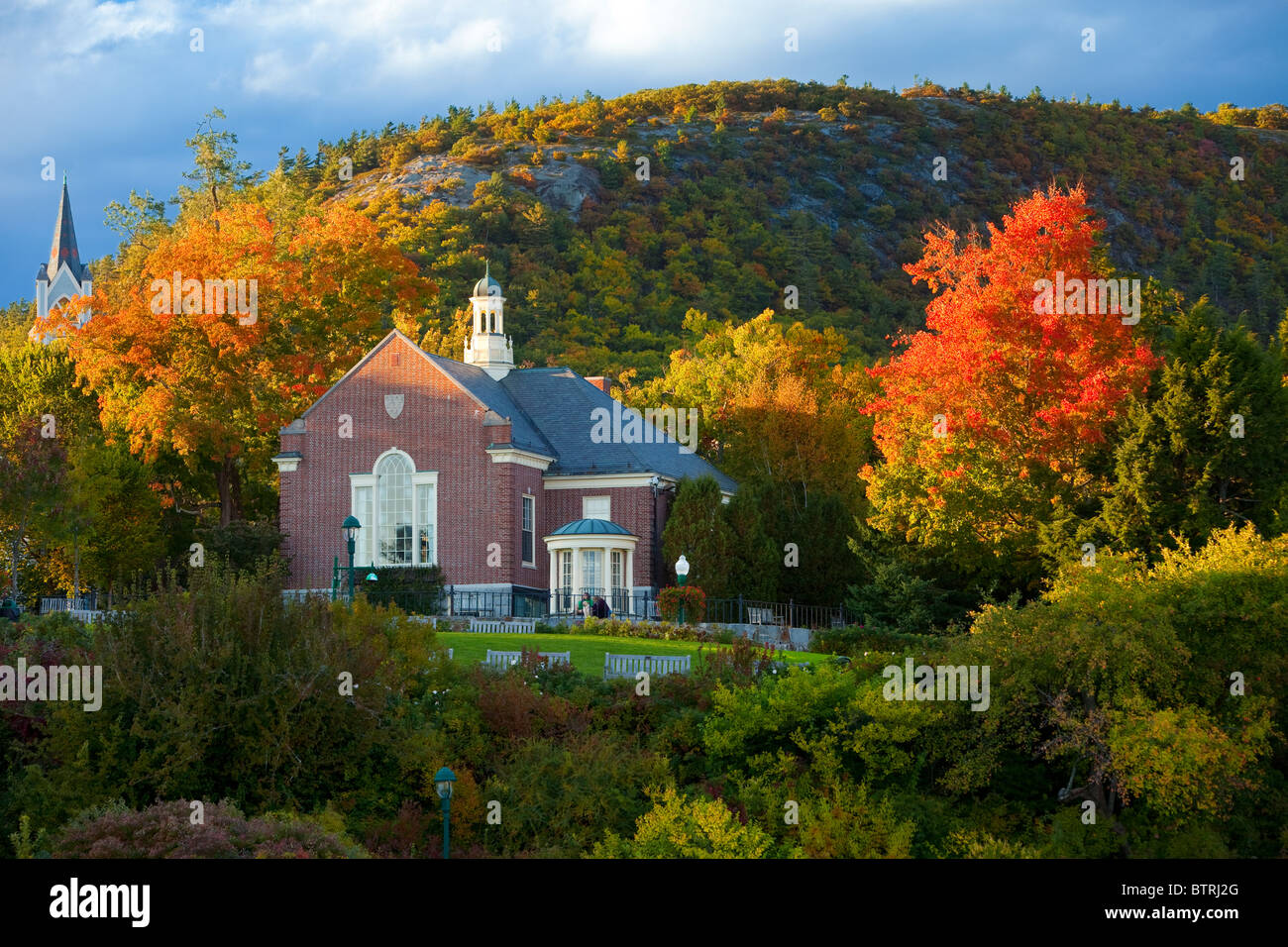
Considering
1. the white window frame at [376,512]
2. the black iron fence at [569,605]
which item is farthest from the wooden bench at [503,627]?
the white window frame at [376,512]

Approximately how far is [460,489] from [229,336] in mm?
11848

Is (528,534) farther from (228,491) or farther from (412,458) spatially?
(228,491)

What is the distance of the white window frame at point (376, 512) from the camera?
161 feet

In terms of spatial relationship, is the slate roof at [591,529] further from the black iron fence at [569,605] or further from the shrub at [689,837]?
the shrub at [689,837]

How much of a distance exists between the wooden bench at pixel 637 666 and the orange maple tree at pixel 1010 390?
14178mm

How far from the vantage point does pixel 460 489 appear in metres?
49.0

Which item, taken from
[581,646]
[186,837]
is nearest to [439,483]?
[581,646]

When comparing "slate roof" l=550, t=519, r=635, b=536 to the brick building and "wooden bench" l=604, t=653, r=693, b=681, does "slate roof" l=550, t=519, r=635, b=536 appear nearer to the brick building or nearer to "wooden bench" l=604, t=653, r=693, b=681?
the brick building

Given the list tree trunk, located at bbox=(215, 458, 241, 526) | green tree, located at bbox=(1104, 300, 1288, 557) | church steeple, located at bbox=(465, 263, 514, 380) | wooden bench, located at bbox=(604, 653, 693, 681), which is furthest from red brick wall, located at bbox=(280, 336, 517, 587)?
green tree, located at bbox=(1104, 300, 1288, 557)

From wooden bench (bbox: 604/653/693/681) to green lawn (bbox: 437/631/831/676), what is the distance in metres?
0.68

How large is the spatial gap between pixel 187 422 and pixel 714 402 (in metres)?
21.5

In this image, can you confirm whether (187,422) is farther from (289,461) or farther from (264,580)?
(264,580)

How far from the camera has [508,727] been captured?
97.3ft
